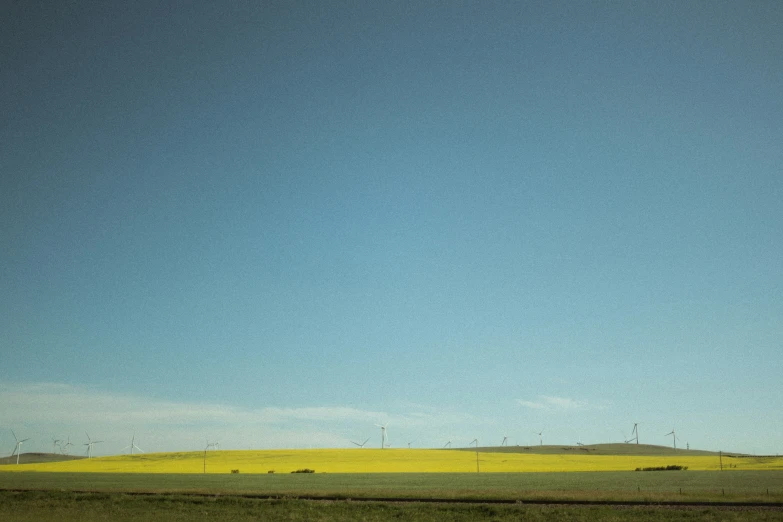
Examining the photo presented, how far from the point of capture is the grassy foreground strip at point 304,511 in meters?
41.7

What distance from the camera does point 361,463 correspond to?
122688 millimetres

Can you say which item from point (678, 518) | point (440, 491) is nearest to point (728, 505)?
point (678, 518)

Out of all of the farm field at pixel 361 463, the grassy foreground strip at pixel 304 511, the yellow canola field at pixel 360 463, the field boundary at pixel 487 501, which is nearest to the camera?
the grassy foreground strip at pixel 304 511

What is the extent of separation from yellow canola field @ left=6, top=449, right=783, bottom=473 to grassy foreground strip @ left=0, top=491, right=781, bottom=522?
53.0 m

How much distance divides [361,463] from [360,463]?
0.23 meters

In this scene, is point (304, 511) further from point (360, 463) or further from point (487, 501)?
point (360, 463)

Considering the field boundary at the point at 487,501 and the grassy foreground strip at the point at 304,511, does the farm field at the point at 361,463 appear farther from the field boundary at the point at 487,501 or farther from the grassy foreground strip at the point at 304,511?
the grassy foreground strip at the point at 304,511

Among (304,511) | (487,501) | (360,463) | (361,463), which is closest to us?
(304,511)

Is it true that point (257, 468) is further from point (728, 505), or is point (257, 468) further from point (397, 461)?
point (728, 505)

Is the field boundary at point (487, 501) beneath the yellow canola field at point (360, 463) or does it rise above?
above

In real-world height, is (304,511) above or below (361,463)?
above

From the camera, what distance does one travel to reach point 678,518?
132 feet

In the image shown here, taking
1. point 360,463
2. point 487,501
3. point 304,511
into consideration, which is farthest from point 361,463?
point 304,511

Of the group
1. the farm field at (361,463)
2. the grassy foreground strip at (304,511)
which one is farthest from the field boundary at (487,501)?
the farm field at (361,463)
